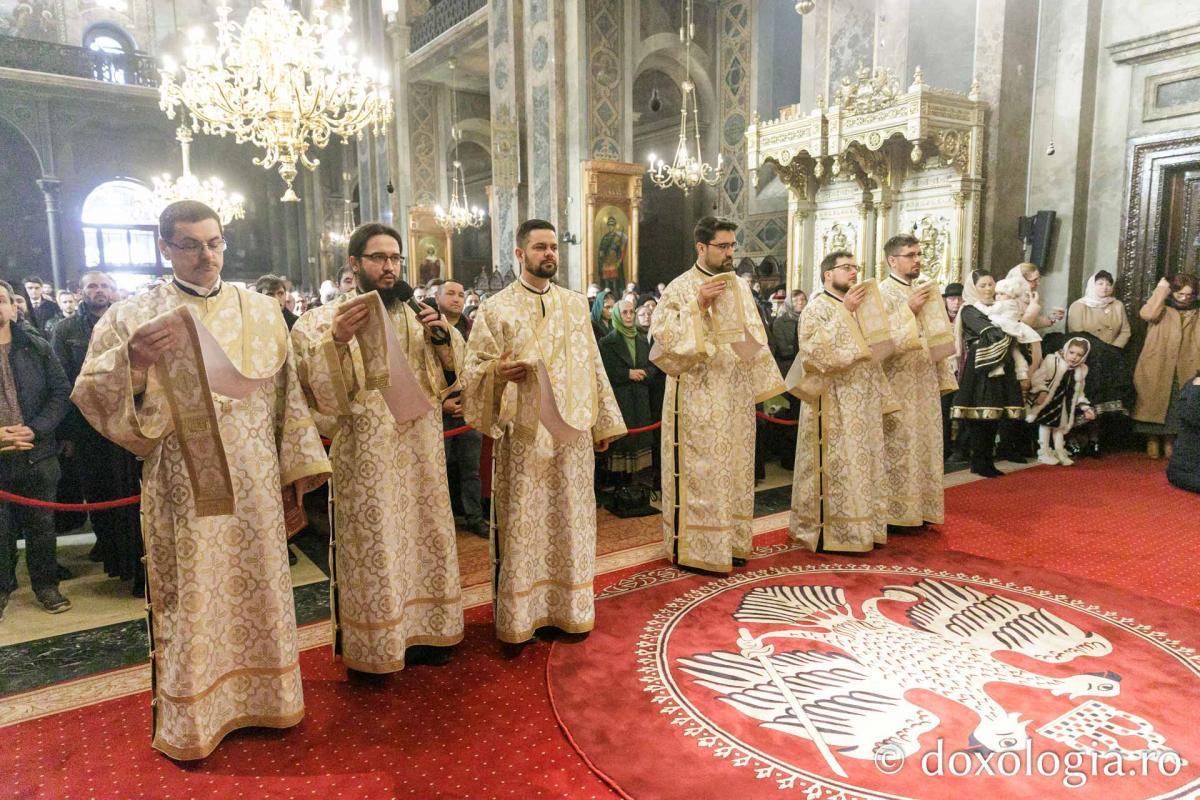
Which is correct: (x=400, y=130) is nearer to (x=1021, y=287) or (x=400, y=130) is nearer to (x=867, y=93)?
(x=867, y=93)

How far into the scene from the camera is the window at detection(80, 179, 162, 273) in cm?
1969

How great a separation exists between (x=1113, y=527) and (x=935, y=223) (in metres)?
4.85

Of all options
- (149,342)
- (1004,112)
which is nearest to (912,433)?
(149,342)

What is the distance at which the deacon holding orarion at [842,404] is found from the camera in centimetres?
447

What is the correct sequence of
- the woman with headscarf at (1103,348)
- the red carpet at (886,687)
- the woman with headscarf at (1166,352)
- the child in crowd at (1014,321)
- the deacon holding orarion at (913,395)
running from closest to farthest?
the red carpet at (886,687) → the deacon holding orarion at (913,395) → the child in crowd at (1014,321) → the woman with headscarf at (1166,352) → the woman with headscarf at (1103,348)

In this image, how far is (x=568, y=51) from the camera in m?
12.4

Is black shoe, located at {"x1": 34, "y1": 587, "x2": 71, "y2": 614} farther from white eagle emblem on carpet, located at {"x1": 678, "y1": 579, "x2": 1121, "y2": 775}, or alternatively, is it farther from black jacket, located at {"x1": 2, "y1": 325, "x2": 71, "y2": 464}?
white eagle emblem on carpet, located at {"x1": 678, "y1": 579, "x2": 1121, "y2": 775}

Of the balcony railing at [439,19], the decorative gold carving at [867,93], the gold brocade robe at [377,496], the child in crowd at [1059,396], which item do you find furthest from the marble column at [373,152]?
the gold brocade robe at [377,496]

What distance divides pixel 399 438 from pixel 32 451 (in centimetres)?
227

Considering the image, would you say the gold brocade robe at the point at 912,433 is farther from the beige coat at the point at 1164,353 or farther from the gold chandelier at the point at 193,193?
the gold chandelier at the point at 193,193

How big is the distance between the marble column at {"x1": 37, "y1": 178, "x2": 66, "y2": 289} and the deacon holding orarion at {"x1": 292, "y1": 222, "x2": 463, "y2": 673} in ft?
62.4

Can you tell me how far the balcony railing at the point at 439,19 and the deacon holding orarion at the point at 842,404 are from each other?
1291cm

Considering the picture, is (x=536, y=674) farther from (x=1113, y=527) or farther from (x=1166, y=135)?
(x=1166, y=135)

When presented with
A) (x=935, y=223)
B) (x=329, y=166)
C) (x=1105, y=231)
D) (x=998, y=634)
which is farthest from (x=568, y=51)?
(x=329, y=166)
